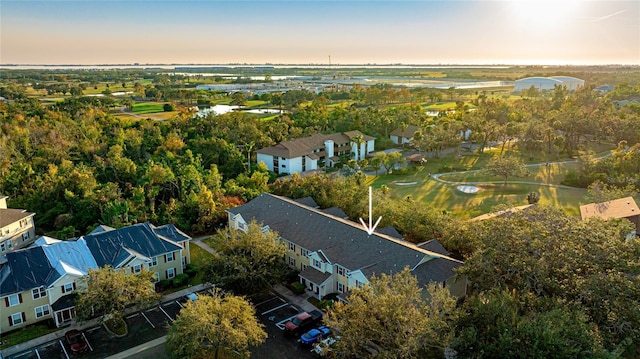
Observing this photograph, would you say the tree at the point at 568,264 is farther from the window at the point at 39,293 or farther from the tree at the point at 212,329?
the window at the point at 39,293

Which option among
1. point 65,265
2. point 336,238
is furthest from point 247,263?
point 65,265

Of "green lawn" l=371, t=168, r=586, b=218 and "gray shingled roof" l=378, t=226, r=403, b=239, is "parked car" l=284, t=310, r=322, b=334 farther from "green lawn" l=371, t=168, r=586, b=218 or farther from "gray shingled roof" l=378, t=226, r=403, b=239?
"green lawn" l=371, t=168, r=586, b=218

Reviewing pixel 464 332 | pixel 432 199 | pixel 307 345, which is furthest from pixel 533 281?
pixel 432 199

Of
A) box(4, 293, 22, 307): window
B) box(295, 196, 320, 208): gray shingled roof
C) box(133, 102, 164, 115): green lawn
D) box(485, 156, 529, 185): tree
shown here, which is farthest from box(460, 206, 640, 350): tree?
box(133, 102, 164, 115): green lawn

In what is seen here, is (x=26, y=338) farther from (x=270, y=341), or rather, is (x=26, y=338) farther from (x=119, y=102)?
(x=119, y=102)

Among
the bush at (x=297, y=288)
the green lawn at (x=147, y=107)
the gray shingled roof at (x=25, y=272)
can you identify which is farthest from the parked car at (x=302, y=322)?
the green lawn at (x=147, y=107)
